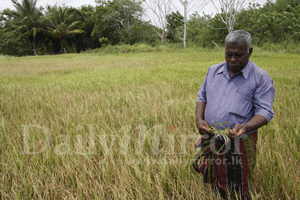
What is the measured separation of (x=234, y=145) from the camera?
34.3 inches

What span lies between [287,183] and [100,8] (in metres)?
22.9

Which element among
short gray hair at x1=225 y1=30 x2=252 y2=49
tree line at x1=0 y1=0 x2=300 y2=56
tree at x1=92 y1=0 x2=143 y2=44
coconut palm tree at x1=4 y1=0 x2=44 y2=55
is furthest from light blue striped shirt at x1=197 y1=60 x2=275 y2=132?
coconut palm tree at x1=4 y1=0 x2=44 y2=55

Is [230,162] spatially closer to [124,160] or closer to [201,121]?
[201,121]

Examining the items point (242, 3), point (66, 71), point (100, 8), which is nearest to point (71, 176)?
point (66, 71)

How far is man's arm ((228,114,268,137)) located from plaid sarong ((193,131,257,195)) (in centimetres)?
8

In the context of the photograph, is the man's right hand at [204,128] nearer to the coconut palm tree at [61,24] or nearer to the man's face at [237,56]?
the man's face at [237,56]

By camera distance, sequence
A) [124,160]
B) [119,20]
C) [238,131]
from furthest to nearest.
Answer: [119,20]
[124,160]
[238,131]

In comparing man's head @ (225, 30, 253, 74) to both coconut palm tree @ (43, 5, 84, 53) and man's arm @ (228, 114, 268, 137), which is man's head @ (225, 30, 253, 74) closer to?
man's arm @ (228, 114, 268, 137)

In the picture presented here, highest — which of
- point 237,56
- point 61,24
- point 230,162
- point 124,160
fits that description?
point 61,24

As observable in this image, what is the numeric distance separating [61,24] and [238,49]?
996 inches

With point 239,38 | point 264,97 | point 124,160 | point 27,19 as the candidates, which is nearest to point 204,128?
point 264,97

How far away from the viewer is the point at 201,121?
0.94 m

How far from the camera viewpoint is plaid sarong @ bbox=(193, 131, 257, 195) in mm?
879

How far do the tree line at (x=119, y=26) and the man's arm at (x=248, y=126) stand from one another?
16565 millimetres
